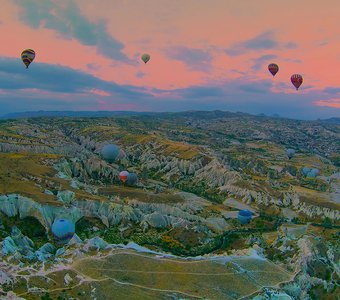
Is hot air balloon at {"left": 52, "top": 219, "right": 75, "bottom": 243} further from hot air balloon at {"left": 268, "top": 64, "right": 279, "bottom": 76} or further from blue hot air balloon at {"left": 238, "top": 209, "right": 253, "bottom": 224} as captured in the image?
hot air balloon at {"left": 268, "top": 64, "right": 279, "bottom": 76}

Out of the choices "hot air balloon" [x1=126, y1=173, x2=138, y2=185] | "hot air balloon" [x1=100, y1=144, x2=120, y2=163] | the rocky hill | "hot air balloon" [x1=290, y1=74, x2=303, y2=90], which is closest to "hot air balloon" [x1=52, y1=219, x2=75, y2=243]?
the rocky hill

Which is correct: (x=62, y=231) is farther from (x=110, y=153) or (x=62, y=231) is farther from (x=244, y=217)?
(x=110, y=153)

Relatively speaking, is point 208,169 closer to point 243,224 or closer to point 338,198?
point 338,198

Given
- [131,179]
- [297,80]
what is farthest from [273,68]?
[131,179]

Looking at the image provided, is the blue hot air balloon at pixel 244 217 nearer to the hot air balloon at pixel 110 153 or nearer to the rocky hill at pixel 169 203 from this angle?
the rocky hill at pixel 169 203

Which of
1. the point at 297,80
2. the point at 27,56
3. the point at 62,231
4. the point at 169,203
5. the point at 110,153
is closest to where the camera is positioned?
the point at 62,231

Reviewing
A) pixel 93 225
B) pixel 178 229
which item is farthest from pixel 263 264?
pixel 93 225

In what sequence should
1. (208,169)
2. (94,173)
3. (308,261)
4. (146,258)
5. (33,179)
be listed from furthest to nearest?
1. (208,169)
2. (94,173)
3. (33,179)
4. (308,261)
5. (146,258)

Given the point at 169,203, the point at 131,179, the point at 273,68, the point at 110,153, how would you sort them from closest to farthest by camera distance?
the point at 169,203 < the point at 273,68 < the point at 131,179 < the point at 110,153
